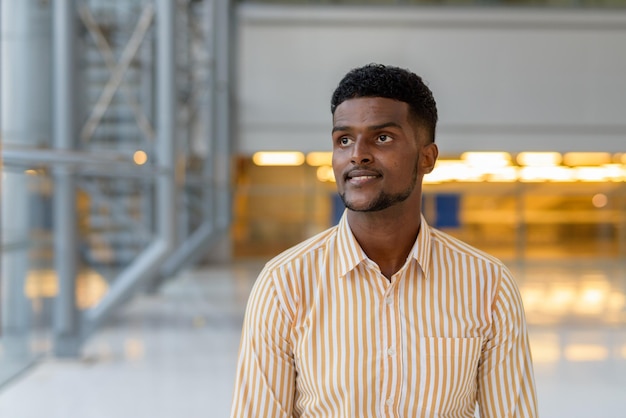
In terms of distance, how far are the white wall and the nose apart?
1442 centimetres

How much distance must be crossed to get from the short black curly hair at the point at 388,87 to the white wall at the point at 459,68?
14.3 meters

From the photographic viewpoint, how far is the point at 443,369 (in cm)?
167

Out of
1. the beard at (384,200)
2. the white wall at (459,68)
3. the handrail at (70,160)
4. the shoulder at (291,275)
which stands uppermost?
the white wall at (459,68)

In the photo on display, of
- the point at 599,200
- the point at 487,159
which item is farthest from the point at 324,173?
the point at 599,200

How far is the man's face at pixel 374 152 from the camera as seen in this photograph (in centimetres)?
160

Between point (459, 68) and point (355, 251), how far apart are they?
14897mm

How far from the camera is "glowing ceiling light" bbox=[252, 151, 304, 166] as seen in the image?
641 inches

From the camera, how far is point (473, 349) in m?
1.70

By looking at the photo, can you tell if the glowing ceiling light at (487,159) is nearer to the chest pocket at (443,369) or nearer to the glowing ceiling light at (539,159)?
the glowing ceiling light at (539,159)

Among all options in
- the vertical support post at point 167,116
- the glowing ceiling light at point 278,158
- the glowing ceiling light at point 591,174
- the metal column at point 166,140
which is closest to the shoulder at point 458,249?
the metal column at point 166,140

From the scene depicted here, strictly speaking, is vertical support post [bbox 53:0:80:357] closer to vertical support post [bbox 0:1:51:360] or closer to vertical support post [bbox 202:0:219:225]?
vertical support post [bbox 0:1:51:360]

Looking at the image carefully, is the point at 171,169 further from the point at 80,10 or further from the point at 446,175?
the point at 446,175

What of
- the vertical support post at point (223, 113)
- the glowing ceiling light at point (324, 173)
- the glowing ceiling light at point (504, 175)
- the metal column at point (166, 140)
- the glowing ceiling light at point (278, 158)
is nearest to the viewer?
the metal column at point (166, 140)

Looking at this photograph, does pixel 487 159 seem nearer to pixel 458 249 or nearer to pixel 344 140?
pixel 458 249
